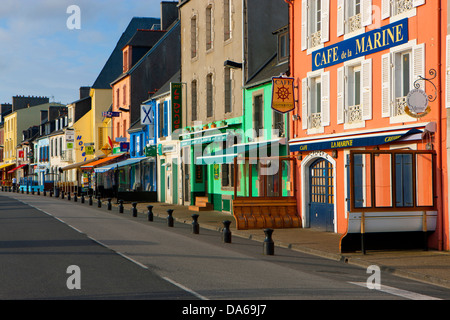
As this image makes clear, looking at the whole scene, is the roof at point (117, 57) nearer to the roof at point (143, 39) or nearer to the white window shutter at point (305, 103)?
the roof at point (143, 39)

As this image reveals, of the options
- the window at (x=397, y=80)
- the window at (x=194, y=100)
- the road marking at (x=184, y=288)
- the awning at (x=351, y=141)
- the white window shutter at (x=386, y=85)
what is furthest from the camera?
the window at (x=194, y=100)

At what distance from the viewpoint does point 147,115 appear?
35.8 m

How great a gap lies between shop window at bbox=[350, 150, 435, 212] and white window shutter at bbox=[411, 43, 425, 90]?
1746 millimetres

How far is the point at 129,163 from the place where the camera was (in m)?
37.8

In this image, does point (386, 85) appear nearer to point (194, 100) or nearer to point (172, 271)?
point (172, 271)

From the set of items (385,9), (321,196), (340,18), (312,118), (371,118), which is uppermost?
(340,18)

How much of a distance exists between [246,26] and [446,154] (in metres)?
13.1

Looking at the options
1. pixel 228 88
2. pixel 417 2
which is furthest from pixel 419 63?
pixel 228 88

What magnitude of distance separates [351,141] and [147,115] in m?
20.9

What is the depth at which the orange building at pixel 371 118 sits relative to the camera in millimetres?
13758

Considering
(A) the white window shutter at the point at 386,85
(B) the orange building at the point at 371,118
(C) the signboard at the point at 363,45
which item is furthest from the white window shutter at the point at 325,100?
(A) the white window shutter at the point at 386,85

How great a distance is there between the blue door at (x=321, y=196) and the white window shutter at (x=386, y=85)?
3423 millimetres
